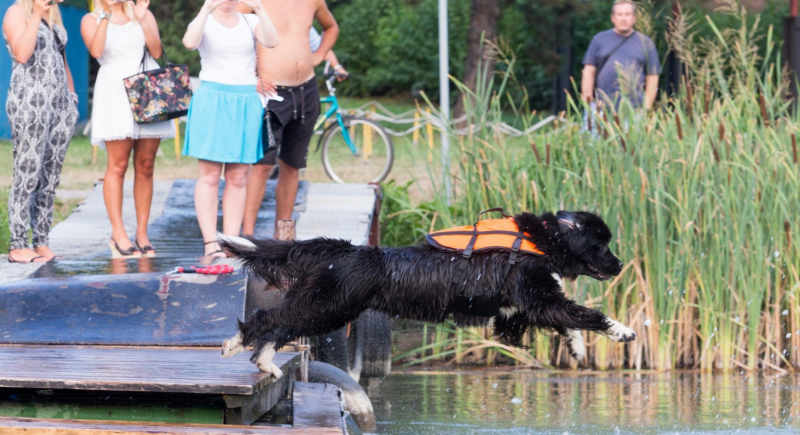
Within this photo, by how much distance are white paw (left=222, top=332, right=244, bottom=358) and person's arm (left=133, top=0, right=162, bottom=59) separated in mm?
2302

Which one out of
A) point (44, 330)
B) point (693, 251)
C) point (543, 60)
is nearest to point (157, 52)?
point (44, 330)

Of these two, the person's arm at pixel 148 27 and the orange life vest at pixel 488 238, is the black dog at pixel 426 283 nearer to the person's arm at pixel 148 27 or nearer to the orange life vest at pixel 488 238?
the orange life vest at pixel 488 238

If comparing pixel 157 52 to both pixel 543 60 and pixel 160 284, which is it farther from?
pixel 543 60

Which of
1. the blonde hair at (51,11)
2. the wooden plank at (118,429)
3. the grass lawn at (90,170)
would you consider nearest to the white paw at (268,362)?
the wooden plank at (118,429)

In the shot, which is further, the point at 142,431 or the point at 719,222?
the point at 719,222

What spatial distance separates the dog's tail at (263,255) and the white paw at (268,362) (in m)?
0.27

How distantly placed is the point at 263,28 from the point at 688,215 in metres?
2.66

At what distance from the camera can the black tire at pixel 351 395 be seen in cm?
470

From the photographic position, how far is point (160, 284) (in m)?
4.61

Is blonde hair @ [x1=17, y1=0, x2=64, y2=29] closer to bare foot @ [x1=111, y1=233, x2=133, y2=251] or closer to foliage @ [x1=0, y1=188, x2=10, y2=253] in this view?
bare foot @ [x1=111, y1=233, x2=133, y2=251]

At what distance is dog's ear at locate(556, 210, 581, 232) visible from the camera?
12.2 feet

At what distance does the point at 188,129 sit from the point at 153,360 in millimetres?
1992

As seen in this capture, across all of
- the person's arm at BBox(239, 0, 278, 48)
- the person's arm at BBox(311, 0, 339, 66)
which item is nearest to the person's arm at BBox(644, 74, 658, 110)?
the person's arm at BBox(311, 0, 339, 66)

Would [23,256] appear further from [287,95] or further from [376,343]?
[376,343]
